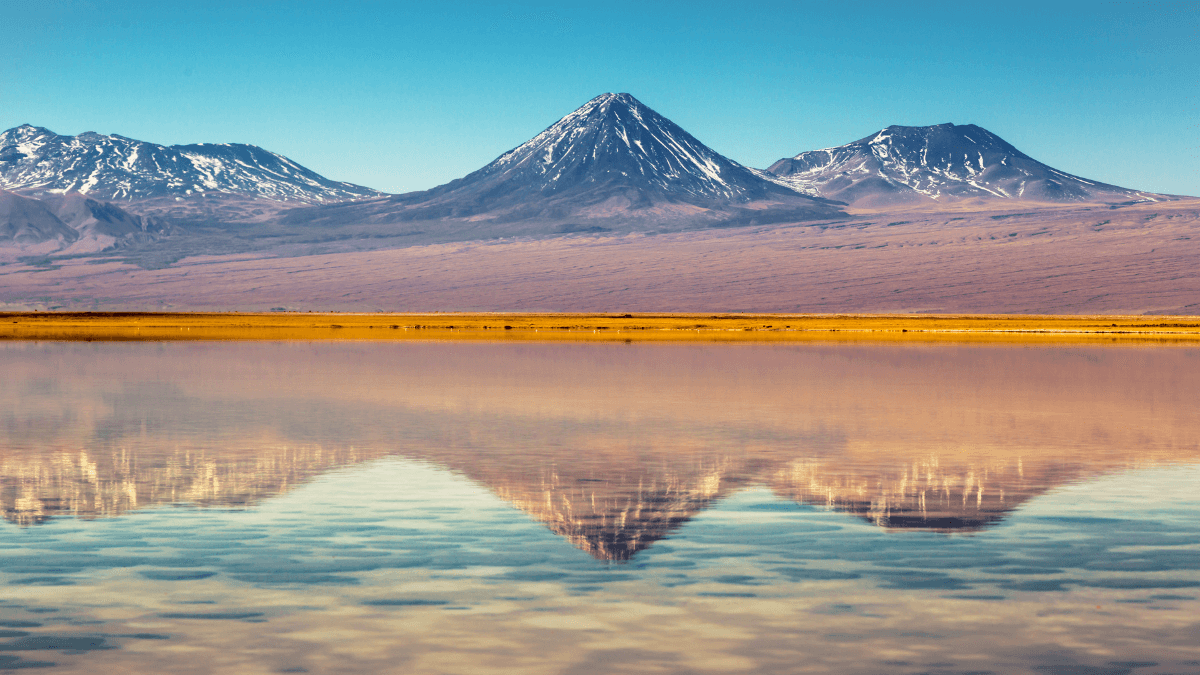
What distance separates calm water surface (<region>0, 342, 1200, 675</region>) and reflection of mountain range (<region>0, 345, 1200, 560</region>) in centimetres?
10

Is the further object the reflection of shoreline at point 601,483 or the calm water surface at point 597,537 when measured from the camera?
the reflection of shoreline at point 601,483

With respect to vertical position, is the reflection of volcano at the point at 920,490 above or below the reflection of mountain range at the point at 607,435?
below

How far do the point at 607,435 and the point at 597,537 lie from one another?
30.5 ft

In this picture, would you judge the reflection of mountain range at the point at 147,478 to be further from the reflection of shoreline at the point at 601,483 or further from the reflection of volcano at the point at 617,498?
the reflection of volcano at the point at 617,498

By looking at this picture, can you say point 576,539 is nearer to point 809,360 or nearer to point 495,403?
point 495,403

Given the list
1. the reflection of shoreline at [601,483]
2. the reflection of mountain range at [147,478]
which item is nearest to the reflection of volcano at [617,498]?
the reflection of shoreline at [601,483]

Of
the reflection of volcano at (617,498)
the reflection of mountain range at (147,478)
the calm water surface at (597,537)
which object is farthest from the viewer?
the reflection of mountain range at (147,478)

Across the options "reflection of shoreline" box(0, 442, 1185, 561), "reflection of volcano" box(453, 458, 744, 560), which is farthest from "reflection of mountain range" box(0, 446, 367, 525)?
"reflection of volcano" box(453, 458, 744, 560)

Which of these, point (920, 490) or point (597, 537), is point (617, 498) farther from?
point (920, 490)

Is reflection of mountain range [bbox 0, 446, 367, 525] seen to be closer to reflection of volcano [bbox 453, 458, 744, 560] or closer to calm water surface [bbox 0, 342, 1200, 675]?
calm water surface [bbox 0, 342, 1200, 675]

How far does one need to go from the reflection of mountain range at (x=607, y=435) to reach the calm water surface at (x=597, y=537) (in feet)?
0.32

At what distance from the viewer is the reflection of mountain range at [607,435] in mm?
15297

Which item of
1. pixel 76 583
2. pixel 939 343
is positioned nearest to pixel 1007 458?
pixel 76 583

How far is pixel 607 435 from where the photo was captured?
22109 millimetres
